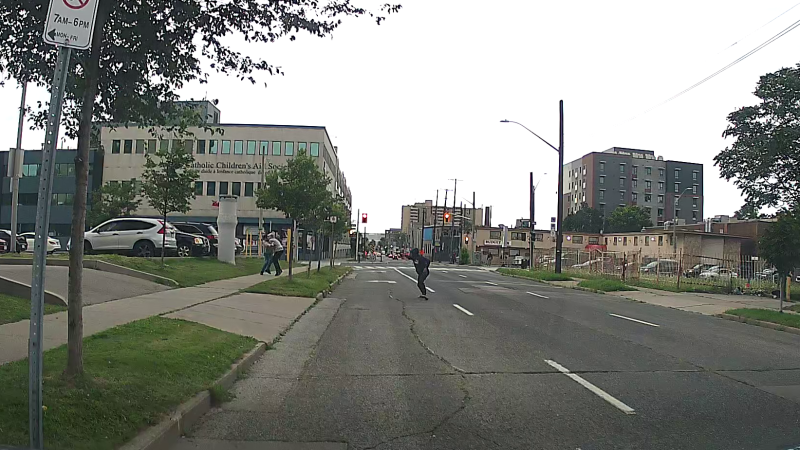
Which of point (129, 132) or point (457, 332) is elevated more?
point (129, 132)

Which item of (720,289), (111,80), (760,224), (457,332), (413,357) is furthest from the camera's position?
(760,224)

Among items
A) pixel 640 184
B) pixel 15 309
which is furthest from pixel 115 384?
→ pixel 640 184

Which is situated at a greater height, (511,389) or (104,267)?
(104,267)

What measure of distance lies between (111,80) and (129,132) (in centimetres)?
6535

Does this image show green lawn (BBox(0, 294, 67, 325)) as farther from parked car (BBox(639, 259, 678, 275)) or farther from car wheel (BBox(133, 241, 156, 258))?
parked car (BBox(639, 259, 678, 275))

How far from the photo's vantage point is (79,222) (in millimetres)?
5723

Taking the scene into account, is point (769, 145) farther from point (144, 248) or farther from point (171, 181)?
point (144, 248)

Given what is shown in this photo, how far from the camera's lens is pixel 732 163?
27281 mm

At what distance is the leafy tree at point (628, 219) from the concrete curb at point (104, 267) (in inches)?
3339

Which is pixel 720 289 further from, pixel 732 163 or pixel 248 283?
pixel 248 283

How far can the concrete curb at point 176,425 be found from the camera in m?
4.97

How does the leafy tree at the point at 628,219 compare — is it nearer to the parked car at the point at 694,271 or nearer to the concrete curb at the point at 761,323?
the parked car at the point at 694,271

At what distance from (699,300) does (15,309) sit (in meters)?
21.2

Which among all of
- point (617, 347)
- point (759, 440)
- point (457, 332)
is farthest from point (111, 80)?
A: point (617, 347)
